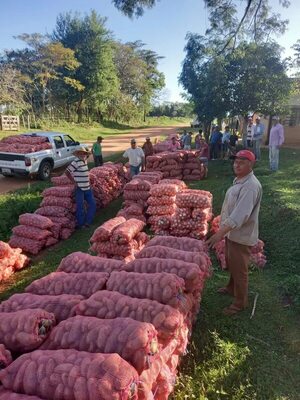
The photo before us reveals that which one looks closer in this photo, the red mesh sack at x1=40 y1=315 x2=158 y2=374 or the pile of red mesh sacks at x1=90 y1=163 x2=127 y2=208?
the red mesh sack at x1=40 y1=315 x2=158 y2=374

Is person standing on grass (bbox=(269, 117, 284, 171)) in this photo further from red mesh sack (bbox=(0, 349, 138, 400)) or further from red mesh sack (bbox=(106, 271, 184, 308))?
red mesh sack (bbox=(0, 349, 138, 400))

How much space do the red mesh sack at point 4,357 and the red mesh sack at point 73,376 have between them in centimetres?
15

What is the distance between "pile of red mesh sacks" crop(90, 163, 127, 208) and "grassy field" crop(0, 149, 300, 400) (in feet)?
7.80

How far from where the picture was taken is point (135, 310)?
2963mm

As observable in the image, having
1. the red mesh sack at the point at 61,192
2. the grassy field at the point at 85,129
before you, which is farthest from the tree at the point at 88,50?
the red mesh sack at the point at 61,192

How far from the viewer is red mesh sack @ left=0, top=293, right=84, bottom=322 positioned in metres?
3.12

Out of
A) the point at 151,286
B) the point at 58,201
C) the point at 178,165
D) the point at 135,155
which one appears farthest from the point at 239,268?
the point at 178,165

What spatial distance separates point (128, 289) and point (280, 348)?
6.46 feet

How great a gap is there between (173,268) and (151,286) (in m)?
0.44

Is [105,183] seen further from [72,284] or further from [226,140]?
[226,140]

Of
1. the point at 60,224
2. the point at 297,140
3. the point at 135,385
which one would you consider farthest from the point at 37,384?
the point at 297,140

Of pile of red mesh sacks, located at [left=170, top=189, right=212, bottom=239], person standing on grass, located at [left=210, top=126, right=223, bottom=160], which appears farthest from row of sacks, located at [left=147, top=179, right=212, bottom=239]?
person standing on grass, located at [left=210, top=126, right=223, bottom=160]

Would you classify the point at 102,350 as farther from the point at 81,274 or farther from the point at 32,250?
the point at 32,250

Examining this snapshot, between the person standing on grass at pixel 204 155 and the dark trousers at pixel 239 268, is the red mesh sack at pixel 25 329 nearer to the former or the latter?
the dark trousers at pixel 239 268
